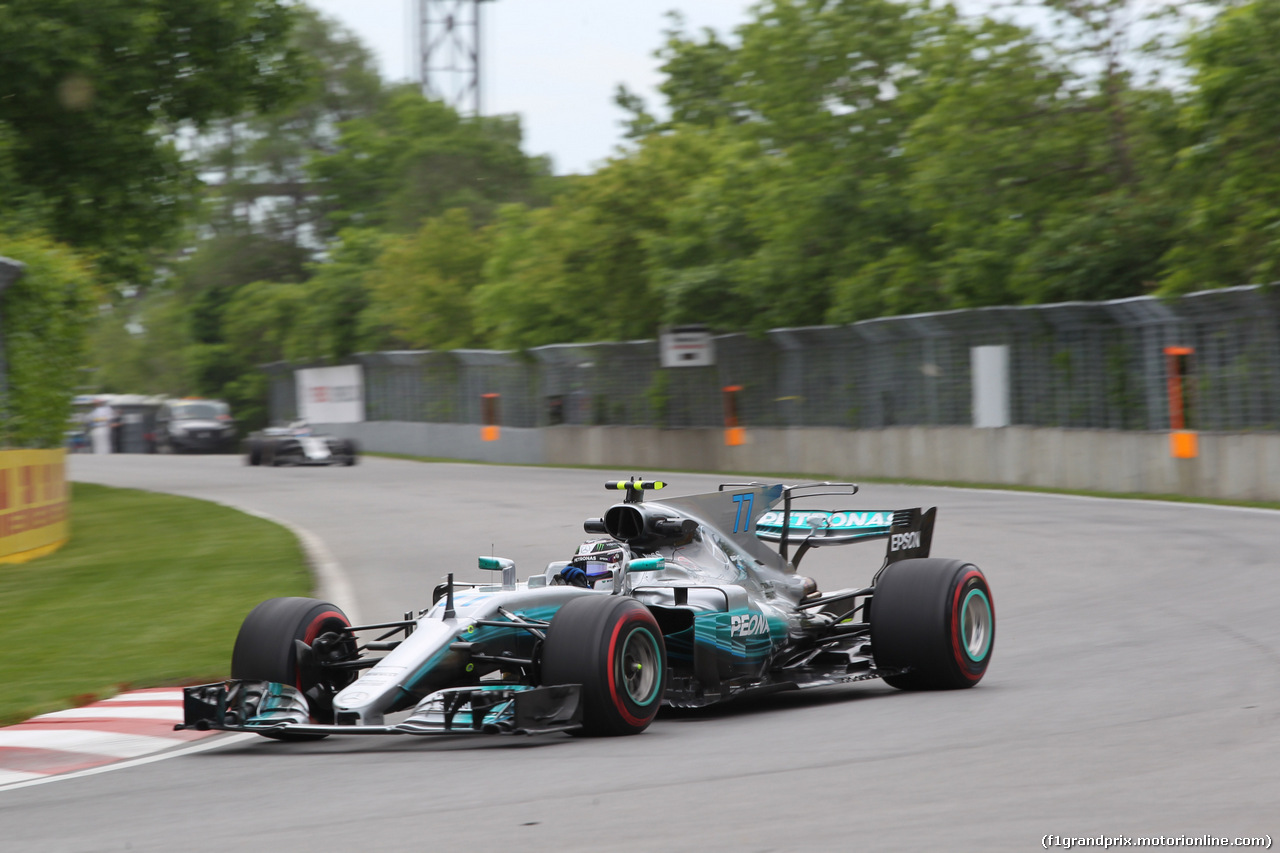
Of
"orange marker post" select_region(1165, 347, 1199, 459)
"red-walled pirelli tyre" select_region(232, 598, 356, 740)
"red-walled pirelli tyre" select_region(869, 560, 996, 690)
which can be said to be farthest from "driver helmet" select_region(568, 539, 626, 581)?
"orange marker post" select_region(1165, 347, 1199, 459)

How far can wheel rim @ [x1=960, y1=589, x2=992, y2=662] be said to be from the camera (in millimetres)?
8227

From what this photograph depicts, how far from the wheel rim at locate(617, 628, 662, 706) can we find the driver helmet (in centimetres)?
89

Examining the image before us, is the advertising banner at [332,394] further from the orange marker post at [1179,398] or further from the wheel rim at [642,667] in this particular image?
the wheel rim at [642,667]

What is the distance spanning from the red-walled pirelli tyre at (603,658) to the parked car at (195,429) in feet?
139

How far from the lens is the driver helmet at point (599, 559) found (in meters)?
7.94

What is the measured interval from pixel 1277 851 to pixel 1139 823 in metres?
0.50

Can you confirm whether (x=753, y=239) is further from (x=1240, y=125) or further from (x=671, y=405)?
(x=1240, y=125)

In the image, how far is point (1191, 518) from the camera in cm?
1686

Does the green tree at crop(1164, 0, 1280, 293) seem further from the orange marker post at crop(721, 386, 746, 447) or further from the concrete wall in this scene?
the orange marker post at crop(721, 386, 746, 447)

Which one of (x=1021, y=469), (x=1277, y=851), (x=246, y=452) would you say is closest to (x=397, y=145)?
(x=246, y=452)

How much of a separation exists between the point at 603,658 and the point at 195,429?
140 feet

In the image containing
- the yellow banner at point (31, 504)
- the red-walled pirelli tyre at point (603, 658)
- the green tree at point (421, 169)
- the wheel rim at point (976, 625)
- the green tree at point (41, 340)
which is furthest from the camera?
the green tree at point (421, 169)

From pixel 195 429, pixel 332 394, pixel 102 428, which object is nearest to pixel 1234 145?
pixel 195 429

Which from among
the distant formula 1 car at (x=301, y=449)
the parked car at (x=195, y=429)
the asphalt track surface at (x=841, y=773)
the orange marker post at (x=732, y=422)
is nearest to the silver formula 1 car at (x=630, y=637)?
the asphalt track surface at (x=841, y=773)
